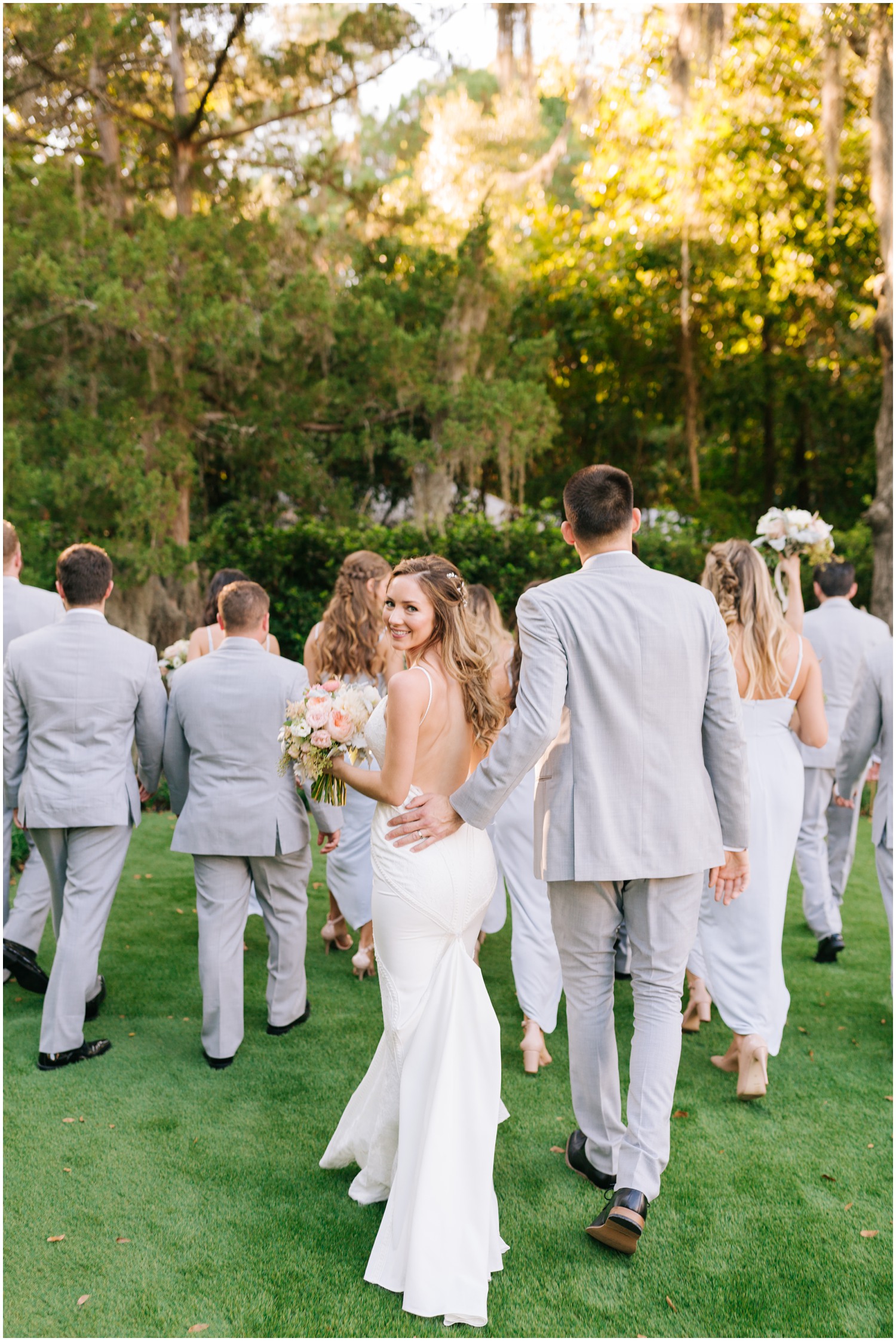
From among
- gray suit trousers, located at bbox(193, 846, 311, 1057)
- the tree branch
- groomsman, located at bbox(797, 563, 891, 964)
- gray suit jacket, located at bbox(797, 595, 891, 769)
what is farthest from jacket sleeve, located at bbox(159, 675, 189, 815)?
the tree branch

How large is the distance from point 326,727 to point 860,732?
2.75 meters

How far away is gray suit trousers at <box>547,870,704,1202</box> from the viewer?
2.87m

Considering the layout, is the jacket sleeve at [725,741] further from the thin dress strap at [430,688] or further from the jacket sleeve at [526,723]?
the thin dress strap at [430,688]

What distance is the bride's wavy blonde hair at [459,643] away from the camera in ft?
9.76

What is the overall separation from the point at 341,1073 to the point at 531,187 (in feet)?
46.6

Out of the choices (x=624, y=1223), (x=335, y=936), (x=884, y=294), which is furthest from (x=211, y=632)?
(x=884, y=294)

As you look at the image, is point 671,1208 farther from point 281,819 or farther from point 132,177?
point 132,177

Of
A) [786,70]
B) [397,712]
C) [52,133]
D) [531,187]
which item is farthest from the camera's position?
[531,187]

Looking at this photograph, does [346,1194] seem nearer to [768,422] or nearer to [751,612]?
[751,612]

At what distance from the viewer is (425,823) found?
2885 mm

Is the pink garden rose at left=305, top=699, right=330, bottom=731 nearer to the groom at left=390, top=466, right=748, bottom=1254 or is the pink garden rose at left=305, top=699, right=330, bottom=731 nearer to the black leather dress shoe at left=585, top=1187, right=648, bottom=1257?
the groom at left=390, top=466, right=748, bottom=1254

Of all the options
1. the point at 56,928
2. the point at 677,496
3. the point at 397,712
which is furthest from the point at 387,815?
the point at 677,496

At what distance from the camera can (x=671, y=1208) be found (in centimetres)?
314

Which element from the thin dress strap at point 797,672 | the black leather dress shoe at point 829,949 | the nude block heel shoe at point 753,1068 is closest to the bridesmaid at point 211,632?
the thin dress strap at point 797,672
